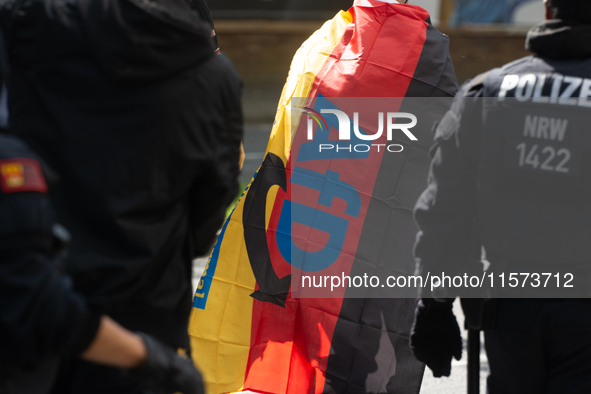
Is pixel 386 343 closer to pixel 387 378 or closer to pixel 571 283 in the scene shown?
pixel 387 378

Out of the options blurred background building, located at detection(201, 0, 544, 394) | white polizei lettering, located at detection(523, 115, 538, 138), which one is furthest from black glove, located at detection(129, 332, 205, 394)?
blurred background building, located at detection(201, 0, 544, 394)

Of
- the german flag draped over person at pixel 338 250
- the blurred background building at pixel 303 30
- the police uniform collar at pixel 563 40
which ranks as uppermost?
the police uniform collar at pixel 563 40

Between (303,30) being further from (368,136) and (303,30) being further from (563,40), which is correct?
(563,40)

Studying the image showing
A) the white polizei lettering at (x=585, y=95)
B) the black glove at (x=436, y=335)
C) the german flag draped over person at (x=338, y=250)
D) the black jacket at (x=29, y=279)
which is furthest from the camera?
the german flag draped over person at (x=338, y=250)

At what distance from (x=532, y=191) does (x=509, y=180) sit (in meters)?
0.07

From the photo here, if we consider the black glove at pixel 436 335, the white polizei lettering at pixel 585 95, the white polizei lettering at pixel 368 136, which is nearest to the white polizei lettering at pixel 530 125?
the white polizei lettering at pixel 585 95

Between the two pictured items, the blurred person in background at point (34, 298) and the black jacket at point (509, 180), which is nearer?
the blurred person in background at point (34, 298)

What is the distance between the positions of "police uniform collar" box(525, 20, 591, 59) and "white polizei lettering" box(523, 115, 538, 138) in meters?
0.20

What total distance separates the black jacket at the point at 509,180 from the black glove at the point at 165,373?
91 centimetres

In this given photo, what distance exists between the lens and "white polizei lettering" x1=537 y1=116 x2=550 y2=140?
6.37 ft

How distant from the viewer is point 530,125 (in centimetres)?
196

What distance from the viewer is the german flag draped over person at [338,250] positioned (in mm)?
3160

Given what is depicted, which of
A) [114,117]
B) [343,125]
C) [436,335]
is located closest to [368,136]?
[343,125]

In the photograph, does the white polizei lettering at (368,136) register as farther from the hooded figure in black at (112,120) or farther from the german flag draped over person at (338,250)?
the hooded figure in black at (112,120)
